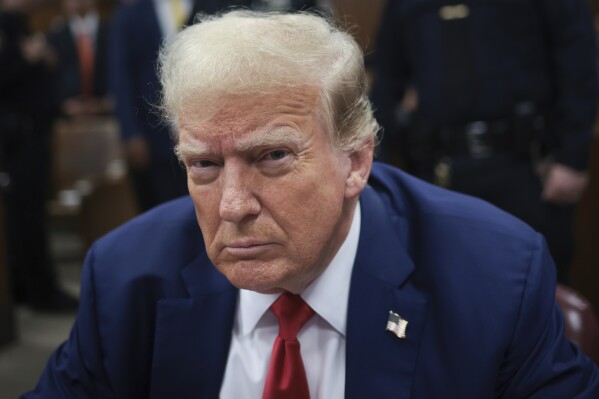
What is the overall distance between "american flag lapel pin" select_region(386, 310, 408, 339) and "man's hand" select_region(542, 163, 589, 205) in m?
1.55

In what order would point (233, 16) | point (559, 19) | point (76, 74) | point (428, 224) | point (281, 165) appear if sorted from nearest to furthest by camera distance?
1. point (281, 165)
2. point (233, 16)
3. point (428, 224)
4. point (559, 19)
5. point (76, 74)

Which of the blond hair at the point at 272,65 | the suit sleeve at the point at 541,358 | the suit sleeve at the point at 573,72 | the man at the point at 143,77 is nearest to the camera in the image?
the blond hair at the point at 272,65

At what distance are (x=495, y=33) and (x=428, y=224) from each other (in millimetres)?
1488

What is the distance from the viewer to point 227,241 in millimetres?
1378

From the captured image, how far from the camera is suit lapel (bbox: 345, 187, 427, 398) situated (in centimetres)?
147

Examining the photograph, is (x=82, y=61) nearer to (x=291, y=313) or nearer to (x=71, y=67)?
(x=71, y=67)

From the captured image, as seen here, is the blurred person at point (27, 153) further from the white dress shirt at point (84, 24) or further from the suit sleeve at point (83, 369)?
the suit sleeve at point (83, 369)

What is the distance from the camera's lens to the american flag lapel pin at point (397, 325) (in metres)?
1.50

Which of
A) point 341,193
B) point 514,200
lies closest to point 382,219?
point 341,193

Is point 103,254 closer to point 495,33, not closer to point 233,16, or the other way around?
point 233,16

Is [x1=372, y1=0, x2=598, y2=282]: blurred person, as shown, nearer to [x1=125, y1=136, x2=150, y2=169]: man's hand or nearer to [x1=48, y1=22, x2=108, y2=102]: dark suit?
[x1=125, y1=136, x2=150, y2=169]: man's hand

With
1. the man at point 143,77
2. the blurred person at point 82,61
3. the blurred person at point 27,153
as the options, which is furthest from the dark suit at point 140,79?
the blurred person at point 82,61

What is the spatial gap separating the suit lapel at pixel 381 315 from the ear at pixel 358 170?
0.14m

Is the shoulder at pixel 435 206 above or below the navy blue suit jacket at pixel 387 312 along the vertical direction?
above
